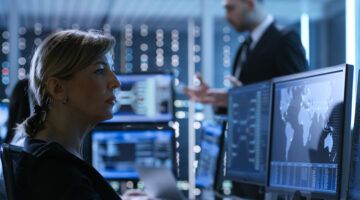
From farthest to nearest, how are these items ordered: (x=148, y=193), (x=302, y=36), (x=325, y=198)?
(x=302, y=36) → (x=148, y=193) → (x=325, y=198)

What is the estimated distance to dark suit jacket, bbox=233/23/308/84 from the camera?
324cm

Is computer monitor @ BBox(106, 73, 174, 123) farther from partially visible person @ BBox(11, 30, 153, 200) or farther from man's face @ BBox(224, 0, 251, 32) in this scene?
partially visible person @ BBox(11, 30, 153, 200)

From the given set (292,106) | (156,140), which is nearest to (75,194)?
(292,106)

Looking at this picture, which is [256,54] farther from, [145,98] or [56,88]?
[56,88]

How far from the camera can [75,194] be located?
141 cm

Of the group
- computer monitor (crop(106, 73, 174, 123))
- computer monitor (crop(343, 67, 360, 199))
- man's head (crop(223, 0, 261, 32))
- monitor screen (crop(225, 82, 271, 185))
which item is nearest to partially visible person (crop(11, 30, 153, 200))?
computer monitor (crop(343, 67, 360, 199))

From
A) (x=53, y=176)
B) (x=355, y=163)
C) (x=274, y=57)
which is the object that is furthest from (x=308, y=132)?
(x=274, y=57)

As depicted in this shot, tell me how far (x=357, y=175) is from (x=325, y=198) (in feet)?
0.71

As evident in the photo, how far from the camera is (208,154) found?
3.36 meters

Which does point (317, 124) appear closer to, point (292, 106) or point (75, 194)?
point (292, 106)

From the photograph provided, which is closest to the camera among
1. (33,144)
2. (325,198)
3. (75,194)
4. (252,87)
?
(75,194)

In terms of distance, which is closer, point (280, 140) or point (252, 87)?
point (280, 140)

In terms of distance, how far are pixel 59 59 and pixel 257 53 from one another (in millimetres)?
1936

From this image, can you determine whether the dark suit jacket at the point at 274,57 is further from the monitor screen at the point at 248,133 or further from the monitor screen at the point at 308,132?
the monitor screen at the point at 308,132
